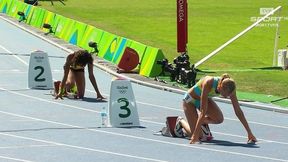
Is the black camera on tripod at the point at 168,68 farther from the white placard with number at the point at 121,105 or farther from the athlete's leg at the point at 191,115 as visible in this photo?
the athlete's leg at the point at 191,115

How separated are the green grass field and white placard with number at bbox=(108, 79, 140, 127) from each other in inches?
296

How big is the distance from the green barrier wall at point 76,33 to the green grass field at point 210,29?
150 inches

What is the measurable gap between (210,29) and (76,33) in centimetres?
1305

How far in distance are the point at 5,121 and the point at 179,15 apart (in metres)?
11.7

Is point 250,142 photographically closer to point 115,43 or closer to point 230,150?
point 230,150

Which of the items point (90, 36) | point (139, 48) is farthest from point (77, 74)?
point (90, 36)

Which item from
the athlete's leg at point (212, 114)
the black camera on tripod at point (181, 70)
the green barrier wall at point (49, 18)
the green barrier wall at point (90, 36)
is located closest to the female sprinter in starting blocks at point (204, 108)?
the athlete's leg at point (212, 114)

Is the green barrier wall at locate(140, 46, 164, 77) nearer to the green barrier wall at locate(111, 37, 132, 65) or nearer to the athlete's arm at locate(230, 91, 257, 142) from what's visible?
the green barrier wall at locate(111, 37, 132, 65)

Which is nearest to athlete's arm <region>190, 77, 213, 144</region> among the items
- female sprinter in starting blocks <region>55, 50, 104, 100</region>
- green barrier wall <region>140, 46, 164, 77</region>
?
female sprinter in starting blocks <region>55, 50, 104, 100</region>

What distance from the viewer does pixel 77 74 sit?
2166cm

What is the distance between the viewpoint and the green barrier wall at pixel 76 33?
36731mm

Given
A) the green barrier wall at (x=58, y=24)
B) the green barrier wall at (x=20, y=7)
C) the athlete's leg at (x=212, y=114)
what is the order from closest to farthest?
the athlete's leg at (x=212, y=114) → the green barrier wall at (x=58, y=24) → the green barrier wall at (x=20, y=7)

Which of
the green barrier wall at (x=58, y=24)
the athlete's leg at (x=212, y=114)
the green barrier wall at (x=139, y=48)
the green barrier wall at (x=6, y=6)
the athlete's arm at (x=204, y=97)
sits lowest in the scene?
the green barrier wall at (x=6, y=6)

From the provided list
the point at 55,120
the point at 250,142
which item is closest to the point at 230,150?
the point at 250,142
